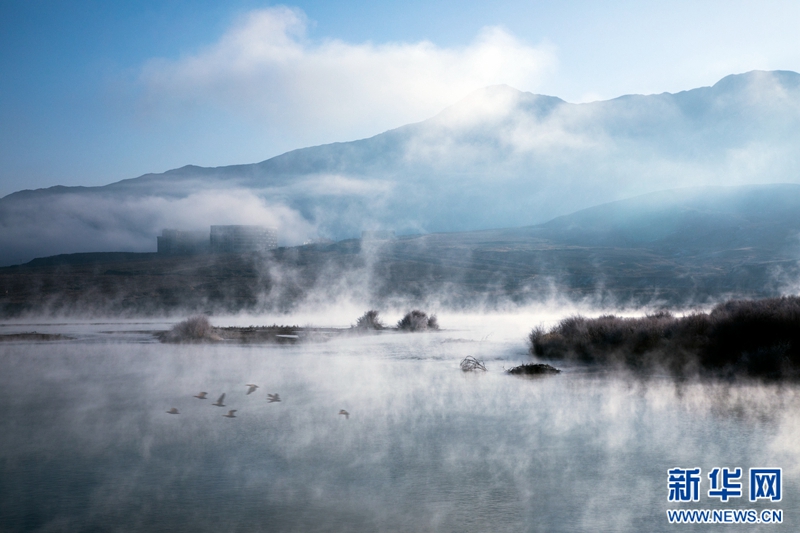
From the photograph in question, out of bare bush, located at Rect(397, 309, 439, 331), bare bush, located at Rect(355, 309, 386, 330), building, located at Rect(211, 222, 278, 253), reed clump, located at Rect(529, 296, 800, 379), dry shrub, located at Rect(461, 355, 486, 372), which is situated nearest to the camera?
reed clump, located at Rect(529, 296, 800, 379)

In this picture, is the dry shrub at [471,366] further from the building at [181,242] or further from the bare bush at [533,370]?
the building at [181,242]

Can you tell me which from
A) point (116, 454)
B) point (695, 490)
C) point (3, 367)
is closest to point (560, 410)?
point (695, 490)

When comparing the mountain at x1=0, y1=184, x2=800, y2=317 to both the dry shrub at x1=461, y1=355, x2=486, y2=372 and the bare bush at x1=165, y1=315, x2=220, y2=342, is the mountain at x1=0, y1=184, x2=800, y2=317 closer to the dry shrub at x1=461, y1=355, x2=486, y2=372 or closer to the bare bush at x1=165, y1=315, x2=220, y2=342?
the bare bush at x1=165, y1=315, x2=220, y2=342

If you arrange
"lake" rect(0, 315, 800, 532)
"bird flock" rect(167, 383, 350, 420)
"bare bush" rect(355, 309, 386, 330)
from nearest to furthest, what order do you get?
"lake" rect(0, 315, 800, 532) < "bird flock" rect(167, 383, 350, 420) < "bare bush" rect(355, 309, 386, 330)

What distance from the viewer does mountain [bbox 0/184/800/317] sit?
202 ft

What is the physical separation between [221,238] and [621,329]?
395 ft

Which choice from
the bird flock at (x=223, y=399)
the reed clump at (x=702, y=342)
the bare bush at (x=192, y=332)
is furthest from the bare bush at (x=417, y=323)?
the bird flock at (x=223, y=399)

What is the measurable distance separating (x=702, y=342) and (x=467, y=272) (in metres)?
71.4

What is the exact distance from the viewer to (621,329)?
2430 cm

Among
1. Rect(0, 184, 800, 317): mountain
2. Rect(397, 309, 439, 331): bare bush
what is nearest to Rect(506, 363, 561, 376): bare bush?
Rect(397, 309, 439, 331): bare bush

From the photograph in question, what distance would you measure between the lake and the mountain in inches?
1619

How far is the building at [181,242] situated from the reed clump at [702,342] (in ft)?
344

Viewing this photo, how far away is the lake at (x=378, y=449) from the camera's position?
8523 millimetres

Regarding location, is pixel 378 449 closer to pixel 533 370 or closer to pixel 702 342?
pixel 533 370
